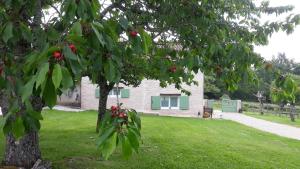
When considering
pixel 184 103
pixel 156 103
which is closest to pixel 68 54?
pixel 184 103

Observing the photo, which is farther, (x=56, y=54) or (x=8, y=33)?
(x=8, y=33)

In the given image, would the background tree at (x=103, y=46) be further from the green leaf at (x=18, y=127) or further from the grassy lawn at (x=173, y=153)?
the grassy lawn at (x=173, y=153)

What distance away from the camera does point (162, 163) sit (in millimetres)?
11109

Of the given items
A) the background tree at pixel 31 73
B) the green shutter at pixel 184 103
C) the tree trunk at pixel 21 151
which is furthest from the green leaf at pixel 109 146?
the green shutter at pixel 184 103

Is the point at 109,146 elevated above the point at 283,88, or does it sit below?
below

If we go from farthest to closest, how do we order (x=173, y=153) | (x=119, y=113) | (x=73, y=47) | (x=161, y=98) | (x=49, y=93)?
(x=161, y=98) → (x=173, y=153) → (x=119, y=113) → (x=73, y=47) → (x=49, y=93)

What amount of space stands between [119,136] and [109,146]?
0.10m

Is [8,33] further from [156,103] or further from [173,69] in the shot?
[156,103]

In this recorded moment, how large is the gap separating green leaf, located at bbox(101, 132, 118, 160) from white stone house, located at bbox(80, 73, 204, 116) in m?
32.7

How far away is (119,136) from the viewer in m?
2.69

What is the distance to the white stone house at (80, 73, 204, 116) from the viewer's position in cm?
3578

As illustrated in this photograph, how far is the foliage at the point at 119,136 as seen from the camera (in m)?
2.62

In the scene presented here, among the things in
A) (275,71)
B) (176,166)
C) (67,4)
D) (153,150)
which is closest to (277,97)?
(275,71)

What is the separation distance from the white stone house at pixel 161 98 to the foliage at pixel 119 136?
3239 centimetres
